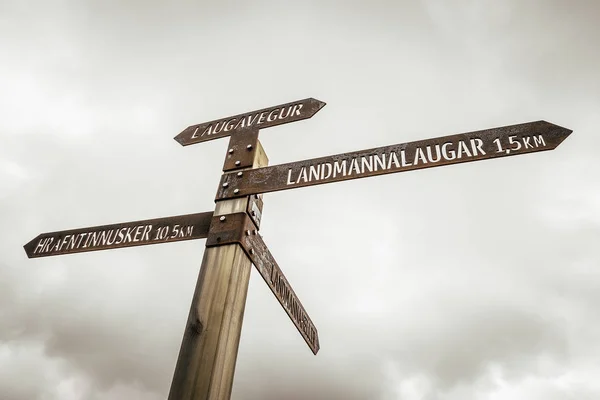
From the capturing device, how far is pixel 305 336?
341cm

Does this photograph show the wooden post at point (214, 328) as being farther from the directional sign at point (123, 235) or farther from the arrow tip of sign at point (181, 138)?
the arrow tip of sign at point (181, 138)

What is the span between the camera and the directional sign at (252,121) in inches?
139

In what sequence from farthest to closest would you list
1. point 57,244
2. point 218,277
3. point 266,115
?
1. point 266,115
2. point 57,244
3. point 218,277

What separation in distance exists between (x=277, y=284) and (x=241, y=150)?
4.06 feet

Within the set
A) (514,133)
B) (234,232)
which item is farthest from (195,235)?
(514,133)

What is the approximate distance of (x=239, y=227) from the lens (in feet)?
9.09

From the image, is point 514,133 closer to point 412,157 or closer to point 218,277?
point 412,157

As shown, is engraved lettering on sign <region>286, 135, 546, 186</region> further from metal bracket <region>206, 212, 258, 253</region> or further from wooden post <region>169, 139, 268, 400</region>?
wooden post <region>169, 139, 268, 400</region>

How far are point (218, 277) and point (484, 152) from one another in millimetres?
2038

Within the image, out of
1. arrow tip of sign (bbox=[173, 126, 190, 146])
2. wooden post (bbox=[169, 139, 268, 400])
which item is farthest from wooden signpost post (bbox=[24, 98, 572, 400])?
arrow tip of sign (bbox=[173, 126, 190, 146])

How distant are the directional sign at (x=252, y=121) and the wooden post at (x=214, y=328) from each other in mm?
1395

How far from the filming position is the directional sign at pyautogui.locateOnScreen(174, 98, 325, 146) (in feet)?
11.6

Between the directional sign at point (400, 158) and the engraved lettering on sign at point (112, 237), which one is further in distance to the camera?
the engraved lettering on sign at point (112, 237)

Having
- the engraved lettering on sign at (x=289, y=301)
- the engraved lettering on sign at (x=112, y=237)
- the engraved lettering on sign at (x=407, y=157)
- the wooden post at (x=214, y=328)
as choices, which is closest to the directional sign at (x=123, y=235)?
the engraved lettering on sign at (x=112, y=237)
